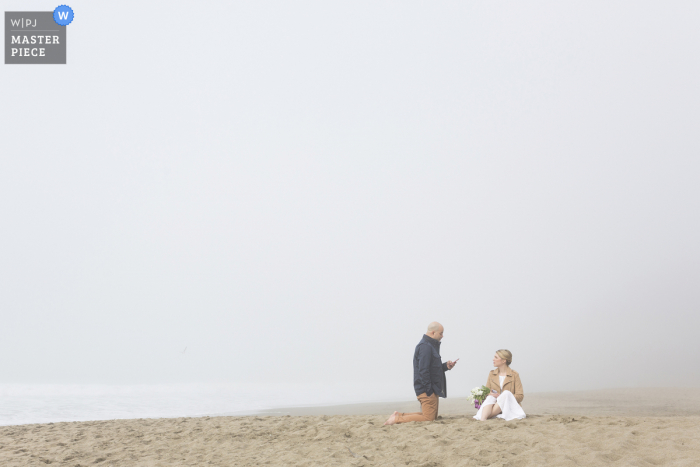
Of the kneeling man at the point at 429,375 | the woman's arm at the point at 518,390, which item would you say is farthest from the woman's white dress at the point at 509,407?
the kneeling man at the point at 429,375

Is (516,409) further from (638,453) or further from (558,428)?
(638,453)

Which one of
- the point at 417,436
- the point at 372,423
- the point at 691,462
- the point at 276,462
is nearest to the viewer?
the point at 691,462

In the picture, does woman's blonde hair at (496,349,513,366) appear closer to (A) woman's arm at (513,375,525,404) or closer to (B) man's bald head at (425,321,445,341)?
(A) woman's arm at (513,375,525,404)

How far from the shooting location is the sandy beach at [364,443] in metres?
5.80

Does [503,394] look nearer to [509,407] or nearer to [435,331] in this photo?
[509,407]

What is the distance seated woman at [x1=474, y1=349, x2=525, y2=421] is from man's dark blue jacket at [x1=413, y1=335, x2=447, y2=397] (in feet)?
2.54

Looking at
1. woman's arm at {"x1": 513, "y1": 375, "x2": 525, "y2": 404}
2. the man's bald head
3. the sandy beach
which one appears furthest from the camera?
the man's bald head

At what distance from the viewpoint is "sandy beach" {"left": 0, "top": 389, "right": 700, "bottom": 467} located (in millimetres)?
5797

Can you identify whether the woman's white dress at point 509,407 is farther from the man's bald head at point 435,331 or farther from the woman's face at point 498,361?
the man's bald head at point 435,331

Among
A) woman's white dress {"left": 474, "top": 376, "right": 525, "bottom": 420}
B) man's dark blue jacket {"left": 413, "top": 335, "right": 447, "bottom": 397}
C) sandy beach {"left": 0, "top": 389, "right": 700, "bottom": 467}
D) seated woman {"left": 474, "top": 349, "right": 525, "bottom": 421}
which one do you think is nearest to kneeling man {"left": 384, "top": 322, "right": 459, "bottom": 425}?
man's dark blue jacket {"left": 413, "top": 335, "right": 447, "bottom": 397}

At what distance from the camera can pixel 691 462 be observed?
518 centimetres

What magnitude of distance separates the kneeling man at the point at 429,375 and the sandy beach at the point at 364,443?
308mm

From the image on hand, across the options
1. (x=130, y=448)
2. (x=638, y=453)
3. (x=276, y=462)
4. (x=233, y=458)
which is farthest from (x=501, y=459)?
(x=130, y=448)

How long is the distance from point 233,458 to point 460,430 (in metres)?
3.34
